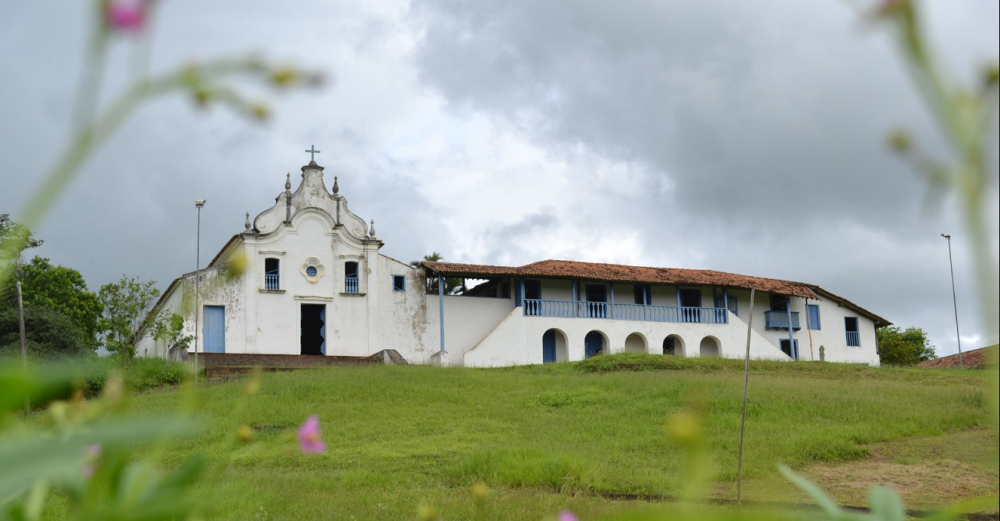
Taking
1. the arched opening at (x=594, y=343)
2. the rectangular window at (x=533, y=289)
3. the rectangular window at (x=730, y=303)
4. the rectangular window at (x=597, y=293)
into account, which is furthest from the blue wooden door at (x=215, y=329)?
the rectangular window at (x=730, y=303)

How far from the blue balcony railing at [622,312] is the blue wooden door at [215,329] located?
825 centimetres

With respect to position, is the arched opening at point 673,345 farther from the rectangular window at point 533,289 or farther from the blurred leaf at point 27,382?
the blurred leaf at point 27,382

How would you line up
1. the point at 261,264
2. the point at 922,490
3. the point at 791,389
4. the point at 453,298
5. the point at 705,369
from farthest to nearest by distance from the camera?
the point at 453,298 < the point at 261,264 < the point at 705,369 < the point at 791,389 < the point at 922,490

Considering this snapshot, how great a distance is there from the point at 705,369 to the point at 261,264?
38.3 ft

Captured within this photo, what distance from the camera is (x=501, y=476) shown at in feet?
31.1

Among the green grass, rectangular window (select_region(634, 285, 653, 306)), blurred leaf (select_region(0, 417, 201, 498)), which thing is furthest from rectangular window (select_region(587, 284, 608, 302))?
blurred leaf (select_region(0, 417, 201, 498))

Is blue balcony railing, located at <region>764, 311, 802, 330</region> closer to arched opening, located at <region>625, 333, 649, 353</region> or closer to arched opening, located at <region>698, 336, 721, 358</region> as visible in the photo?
arched opening, located at <region>698, 336, 721, 358</region>

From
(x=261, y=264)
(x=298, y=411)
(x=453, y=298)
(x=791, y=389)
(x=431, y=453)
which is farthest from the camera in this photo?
(x=453, y=298)

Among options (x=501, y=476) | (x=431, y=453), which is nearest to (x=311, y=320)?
(x=431, y=453)

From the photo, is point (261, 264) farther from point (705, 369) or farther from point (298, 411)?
point (705, 369)

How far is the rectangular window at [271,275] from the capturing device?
74.1 feet

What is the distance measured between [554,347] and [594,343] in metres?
1.52

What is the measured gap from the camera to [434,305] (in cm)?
2406

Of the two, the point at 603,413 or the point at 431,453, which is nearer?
the point at 431,453
